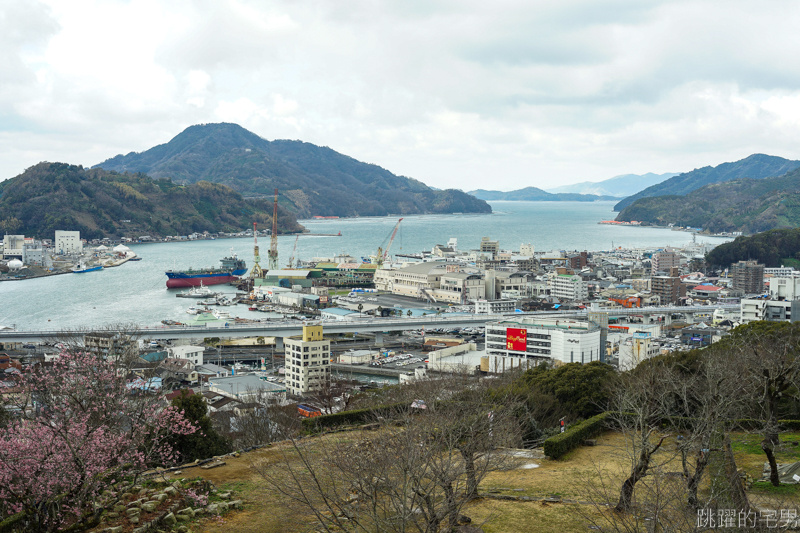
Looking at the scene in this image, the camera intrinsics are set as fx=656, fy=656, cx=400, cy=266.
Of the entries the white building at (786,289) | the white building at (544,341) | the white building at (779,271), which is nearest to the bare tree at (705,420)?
the white building at (544,341)

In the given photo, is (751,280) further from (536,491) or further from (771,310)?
(536,491)

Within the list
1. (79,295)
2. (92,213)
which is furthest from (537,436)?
(92,213)

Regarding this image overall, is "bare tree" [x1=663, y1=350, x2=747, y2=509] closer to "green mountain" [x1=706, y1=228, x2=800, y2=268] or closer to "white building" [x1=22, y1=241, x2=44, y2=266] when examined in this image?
"green mountain" [x1=706, y1=228, x2=800, y2=268]

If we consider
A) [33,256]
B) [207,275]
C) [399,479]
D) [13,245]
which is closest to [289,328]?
[399,479]

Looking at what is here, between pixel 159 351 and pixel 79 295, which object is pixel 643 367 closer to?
pixel 159 351

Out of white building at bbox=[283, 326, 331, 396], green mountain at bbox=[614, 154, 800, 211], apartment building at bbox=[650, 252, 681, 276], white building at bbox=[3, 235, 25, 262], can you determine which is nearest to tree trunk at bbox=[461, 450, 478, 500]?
white building at bbox=[283, 326, 331, 396]
